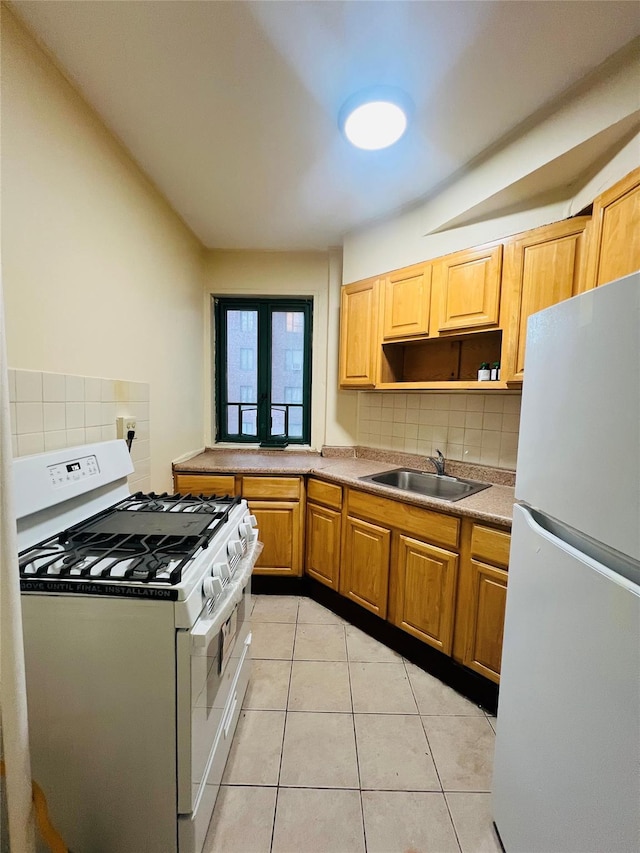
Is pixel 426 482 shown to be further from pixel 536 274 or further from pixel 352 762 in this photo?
pixel 352 762

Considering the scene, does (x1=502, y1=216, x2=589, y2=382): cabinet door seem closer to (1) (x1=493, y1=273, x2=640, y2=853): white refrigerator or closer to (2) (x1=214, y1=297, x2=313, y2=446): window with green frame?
(1) (x1=493, y1=273, x2=640, y2=853): white refrigerator

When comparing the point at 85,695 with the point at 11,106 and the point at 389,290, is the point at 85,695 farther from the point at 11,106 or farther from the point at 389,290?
the point at 389,290

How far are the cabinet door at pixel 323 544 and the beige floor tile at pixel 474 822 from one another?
3.59 ft

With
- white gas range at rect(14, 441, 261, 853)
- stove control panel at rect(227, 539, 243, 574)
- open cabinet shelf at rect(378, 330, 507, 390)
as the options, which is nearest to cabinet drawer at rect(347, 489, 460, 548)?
open cabinet shelf at rect(378, 330, 507, 390)

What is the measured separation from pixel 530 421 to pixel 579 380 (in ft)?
0.72

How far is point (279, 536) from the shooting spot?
2.30 m

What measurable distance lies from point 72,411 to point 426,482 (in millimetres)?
1943

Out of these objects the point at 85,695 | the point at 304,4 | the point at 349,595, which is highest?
the point at 304,4

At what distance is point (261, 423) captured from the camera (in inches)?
114

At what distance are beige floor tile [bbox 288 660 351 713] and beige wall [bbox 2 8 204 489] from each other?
128 centimetres

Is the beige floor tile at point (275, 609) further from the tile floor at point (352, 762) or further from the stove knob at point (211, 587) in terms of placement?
the stove knob at point (211, 587)

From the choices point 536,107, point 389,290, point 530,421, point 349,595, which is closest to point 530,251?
point 536,107

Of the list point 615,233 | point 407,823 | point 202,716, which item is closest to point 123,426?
point 202,716

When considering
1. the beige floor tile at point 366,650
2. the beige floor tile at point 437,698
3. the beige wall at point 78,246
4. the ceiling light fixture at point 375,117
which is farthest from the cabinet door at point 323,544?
the ceiling light fixture at point 375,117
